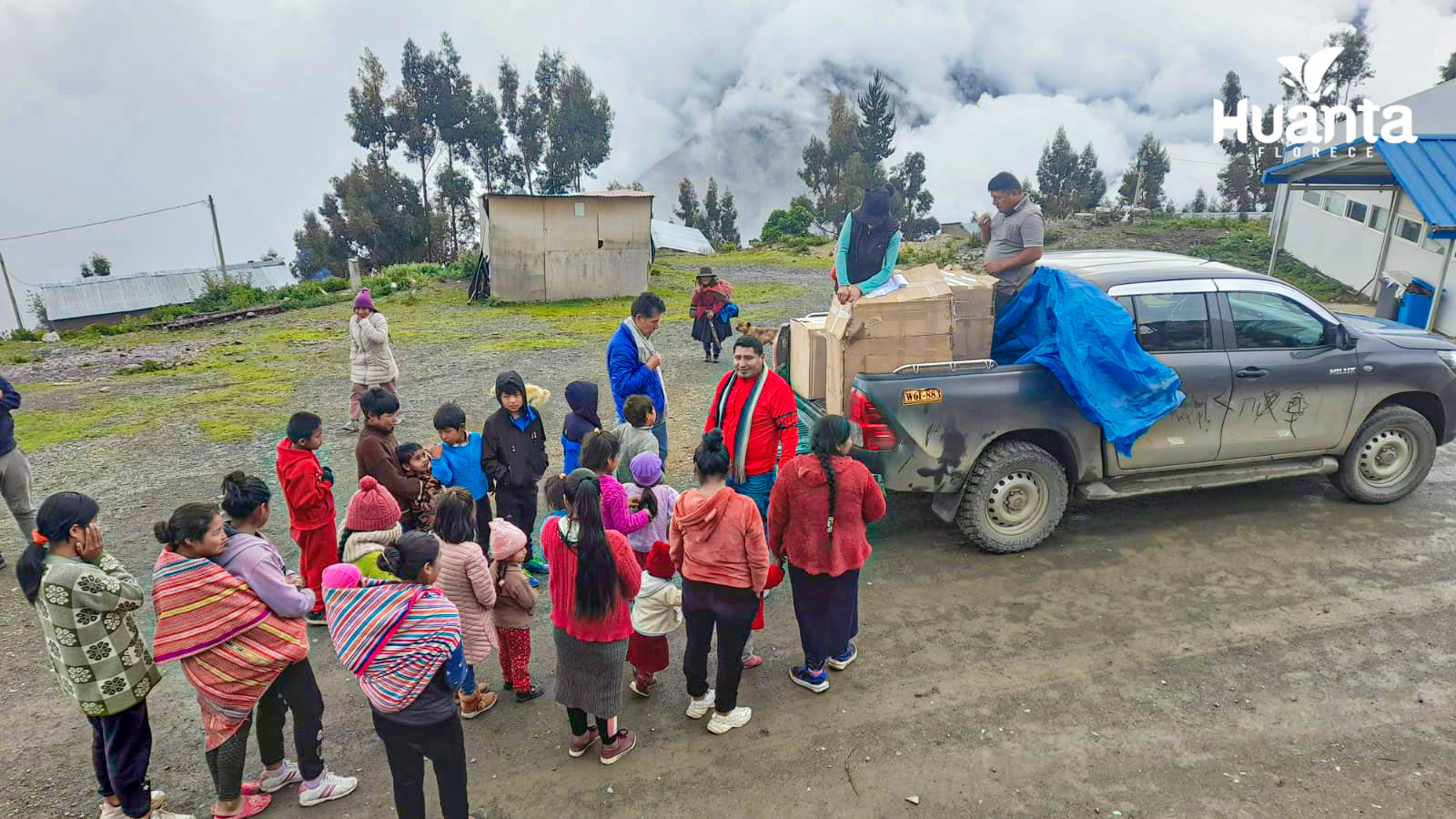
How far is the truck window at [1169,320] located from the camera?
5.56m

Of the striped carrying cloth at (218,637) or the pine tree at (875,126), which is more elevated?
the pine tree at (875,126)

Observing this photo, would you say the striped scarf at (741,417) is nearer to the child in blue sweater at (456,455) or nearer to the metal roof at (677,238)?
the child in blue sweater at (456,455)

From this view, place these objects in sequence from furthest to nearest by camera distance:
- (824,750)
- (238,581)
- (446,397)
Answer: (446,397) → (824,750) → (238,581)

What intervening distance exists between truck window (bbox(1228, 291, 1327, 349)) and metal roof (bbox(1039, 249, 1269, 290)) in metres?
0.20

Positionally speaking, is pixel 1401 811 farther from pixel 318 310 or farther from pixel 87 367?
pixel 318 310

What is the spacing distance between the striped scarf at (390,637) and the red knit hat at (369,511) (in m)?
0.97

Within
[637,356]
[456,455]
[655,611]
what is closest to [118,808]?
[456,455]

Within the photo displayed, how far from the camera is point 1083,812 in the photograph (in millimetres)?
3371

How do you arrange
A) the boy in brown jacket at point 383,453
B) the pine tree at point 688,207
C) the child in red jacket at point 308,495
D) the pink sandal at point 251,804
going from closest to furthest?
the pink sandal at point 251,804 → the child in red jacket at point 308,495 → the boy in brown jacket at point 383,453 → the pine tree at point 688,207

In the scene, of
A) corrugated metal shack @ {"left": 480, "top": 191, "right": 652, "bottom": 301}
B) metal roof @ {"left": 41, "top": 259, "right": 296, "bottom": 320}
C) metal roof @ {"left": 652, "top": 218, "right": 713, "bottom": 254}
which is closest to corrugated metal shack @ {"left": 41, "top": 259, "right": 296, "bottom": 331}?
metal roof @ {"left": 41, "top": 259, "right": 296, "bottom": 320}

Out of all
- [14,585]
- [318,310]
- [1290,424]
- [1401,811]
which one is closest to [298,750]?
[14,585]

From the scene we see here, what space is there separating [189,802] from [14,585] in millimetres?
3414

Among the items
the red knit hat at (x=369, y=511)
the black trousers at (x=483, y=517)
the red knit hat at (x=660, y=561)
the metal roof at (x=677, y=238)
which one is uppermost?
the metal roof at (x=677, y=238)

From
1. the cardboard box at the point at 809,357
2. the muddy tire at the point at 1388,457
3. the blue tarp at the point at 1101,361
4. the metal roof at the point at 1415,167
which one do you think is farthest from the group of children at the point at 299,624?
the metal roof at the point at 1415,167
